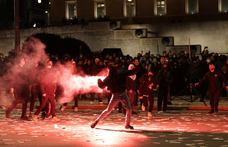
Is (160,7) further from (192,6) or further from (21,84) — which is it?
(21,84)

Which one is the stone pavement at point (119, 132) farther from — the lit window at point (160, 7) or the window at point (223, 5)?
the lit window at point (160, 7)

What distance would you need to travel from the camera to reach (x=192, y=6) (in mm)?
39656

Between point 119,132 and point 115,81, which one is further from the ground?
point 115,81

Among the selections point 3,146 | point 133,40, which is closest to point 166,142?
point 3,146

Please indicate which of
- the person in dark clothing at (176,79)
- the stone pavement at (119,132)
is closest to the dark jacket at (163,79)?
the stone pavement at (119,132)

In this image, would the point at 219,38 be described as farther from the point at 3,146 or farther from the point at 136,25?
the point at 3,146

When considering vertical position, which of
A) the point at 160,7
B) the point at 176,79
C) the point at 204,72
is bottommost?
the point at 176,79

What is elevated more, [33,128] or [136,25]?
[136,25]

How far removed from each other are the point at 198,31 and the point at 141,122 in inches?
902

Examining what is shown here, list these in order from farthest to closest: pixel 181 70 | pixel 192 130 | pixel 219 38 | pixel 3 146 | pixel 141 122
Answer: pixel 219 38 < pixel 181 70 < pixel 141 122 < pixel 192 130 < pixel 3 146

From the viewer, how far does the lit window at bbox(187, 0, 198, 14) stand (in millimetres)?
39625

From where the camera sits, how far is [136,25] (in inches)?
1425

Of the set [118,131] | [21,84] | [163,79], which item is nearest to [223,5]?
[163,79]

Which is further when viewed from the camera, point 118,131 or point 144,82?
point 144,82
